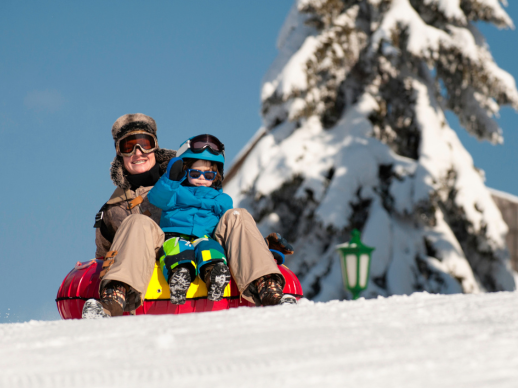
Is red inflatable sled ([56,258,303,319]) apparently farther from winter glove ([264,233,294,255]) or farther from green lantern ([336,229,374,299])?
green lantern ([336,229,374,299])

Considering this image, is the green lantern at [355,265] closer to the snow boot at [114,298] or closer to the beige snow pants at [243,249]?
the beige snow pants at [243,249]

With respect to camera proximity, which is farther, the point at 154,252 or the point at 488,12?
the point at 488,12

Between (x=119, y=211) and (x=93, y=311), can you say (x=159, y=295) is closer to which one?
(x=93, y=311)

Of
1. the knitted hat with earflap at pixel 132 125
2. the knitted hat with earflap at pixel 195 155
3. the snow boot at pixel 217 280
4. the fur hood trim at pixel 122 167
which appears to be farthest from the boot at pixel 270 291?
the knitted hat with earflap at pixel 132 125

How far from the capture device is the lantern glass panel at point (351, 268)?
729cm

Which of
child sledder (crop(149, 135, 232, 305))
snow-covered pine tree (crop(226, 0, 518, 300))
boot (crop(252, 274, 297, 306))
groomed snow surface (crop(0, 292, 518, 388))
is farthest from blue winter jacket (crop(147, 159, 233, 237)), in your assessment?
snow-covered pine tree (crop(226, 0, 518, 300))

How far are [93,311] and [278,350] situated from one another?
1.63 meters

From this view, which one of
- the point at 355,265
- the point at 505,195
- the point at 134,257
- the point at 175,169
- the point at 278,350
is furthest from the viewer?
the point at 505,195

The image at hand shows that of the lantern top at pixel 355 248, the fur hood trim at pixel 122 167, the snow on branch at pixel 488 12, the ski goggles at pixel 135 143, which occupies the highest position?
the snow on branch at pixel 488 12

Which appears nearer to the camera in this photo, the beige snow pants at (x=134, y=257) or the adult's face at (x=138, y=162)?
the beige snow pants at (x=134, y=257)

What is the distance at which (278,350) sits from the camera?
1.67 meters

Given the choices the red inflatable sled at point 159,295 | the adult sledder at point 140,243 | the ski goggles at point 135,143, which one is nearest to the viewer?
the adult sledder at point 140,243

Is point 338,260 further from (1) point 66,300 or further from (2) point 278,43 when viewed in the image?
(1) point 66,300

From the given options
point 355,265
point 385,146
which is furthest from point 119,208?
point 385,146
